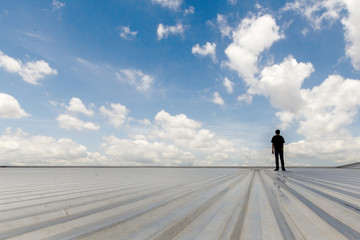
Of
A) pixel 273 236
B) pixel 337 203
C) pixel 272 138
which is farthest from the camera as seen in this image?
pixel 272 138

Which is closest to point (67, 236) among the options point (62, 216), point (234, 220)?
point (62, 216)

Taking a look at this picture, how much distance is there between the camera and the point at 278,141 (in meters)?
10.1

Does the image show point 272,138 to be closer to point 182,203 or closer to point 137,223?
point 182,203

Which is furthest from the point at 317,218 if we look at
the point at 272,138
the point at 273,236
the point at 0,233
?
the point at 272,138

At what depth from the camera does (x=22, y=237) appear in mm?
1143

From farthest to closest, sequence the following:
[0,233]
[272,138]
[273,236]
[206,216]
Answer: [272,138]
[206,216]
[0,233]
[273,236]

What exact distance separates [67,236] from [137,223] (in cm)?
37

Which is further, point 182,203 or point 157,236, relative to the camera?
point 182,203

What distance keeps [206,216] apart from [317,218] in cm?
69

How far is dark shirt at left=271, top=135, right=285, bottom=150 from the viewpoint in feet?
33.1

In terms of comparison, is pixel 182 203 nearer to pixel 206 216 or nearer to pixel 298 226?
pixel 206 216

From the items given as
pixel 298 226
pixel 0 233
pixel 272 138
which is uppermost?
pixel 272 138

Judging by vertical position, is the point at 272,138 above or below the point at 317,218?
above

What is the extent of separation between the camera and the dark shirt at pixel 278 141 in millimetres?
10078
